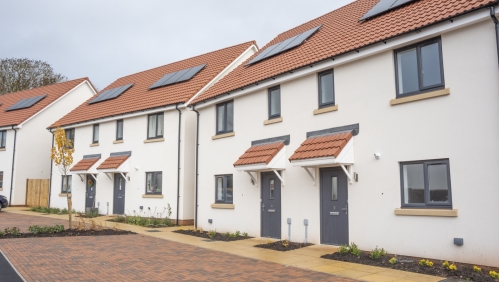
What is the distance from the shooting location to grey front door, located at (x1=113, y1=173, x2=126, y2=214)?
907 inches

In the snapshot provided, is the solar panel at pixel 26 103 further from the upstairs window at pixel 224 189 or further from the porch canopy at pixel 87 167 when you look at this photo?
the upstairs window at pixel 224 189

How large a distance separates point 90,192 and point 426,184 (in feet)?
66.0

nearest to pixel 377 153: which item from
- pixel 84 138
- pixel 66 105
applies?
pixel 84 138

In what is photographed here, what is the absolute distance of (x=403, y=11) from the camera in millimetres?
12773

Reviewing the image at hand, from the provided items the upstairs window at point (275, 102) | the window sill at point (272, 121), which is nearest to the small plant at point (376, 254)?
the window sill at point (272, 121)

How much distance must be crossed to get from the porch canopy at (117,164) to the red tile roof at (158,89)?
7.49 ft

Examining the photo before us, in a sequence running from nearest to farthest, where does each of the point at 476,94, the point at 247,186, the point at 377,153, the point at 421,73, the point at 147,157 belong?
1. the point at 476,94
2. the point at 421,73
3. the point at 377,153
4. the point at 247,186
5. the point at 147,157

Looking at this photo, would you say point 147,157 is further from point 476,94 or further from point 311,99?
point 476,94

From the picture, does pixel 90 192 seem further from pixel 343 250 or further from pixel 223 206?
pixel 343 250

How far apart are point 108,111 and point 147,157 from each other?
4.83 meters

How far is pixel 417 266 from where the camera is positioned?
9.57 metres

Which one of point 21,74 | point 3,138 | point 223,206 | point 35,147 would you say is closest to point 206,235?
point 223,206

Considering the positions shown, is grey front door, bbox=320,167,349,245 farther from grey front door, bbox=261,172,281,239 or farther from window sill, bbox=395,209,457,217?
grey front door, bbox=261,172,281,239

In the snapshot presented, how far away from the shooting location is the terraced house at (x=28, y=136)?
29703mm
